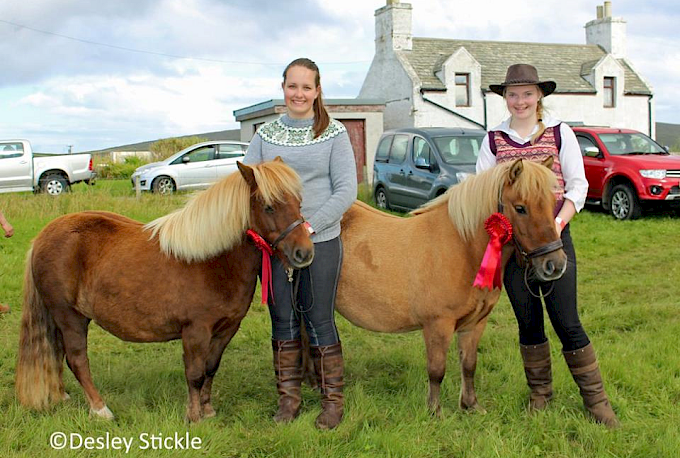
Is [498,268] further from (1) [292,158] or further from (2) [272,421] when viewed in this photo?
(2) [272,421]

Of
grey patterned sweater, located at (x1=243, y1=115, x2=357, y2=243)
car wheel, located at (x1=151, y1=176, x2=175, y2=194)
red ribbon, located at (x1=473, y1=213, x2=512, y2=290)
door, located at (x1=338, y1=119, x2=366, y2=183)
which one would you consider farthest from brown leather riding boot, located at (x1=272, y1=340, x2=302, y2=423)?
door, located at (x1=338, y1=119, x2=366, y2=183)

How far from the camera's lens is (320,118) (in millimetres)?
3551

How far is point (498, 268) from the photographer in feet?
11.4

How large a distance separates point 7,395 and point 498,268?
323 cm

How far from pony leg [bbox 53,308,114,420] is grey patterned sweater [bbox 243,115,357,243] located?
156 cm

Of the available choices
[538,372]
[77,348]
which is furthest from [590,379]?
[77,348]

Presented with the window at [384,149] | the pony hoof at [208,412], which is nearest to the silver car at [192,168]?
the window at [384,149]

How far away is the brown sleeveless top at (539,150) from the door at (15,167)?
15.7m

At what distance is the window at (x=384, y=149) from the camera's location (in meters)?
13.5

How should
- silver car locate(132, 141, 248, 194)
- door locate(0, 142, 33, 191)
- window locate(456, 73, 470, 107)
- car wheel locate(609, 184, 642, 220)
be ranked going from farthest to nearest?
window locate(456, 73, 470, 107) < door locate(0, 142, 33, 191) < silver car locate(132, 141, 248, 194) < car wheel locate(609, 184, 642, 220)

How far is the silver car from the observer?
15.8 m

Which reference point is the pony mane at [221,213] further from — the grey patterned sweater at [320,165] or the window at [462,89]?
the window at [462,89]

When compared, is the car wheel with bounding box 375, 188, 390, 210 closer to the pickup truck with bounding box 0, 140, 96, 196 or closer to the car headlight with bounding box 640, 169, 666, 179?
the car headlight with bounding box 640, 169, 666, 179

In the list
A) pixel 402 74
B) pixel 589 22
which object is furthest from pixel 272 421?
pixel 589 22
